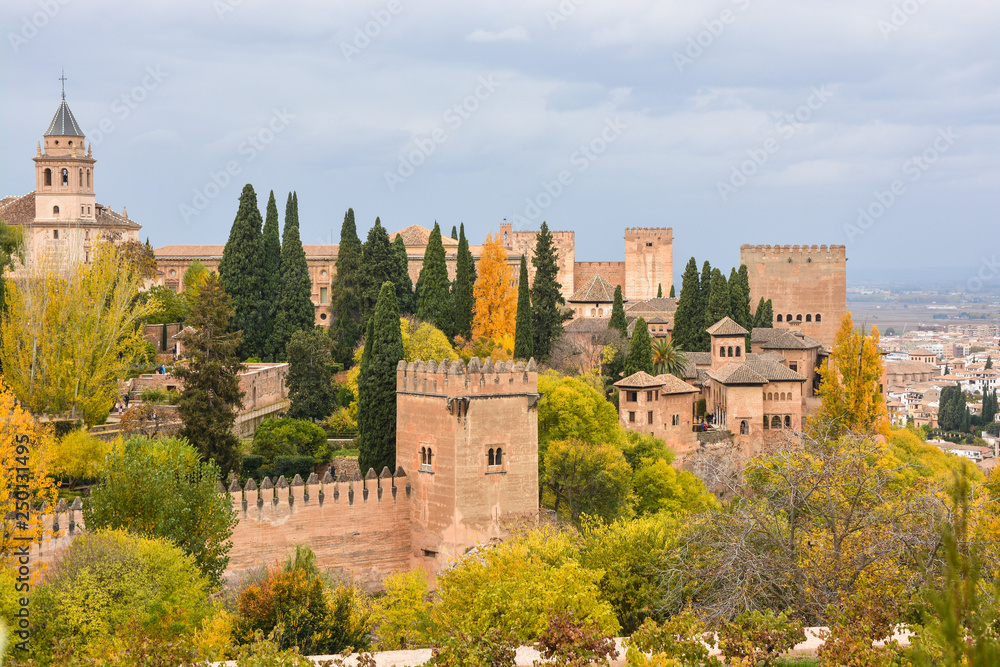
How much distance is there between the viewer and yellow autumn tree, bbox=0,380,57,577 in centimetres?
1797

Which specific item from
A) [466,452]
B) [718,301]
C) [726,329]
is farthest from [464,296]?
[466,452]

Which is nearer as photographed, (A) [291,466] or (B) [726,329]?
(A) [291,466]

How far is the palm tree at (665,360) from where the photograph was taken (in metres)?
39.5

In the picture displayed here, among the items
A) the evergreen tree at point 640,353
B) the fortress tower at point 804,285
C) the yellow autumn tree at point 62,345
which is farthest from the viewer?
the fortress tower at point 804,285

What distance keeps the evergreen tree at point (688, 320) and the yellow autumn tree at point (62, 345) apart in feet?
75.4

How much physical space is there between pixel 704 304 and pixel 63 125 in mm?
27455

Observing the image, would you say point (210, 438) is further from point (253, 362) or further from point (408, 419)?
point (253, 362)

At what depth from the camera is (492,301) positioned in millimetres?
39750

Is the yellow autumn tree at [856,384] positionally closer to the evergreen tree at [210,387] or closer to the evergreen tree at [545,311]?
the evergreen tree at [545,311]

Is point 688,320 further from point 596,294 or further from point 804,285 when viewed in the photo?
point 804,285

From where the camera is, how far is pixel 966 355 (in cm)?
15262

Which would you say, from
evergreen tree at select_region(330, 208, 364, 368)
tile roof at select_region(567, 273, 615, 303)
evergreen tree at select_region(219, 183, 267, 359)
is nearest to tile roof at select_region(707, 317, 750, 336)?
tile roof at select_region(567, 273, 615, 303)

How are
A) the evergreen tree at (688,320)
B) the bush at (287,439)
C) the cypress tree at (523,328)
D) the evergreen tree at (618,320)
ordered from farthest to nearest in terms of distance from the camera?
the evergreen tree at (688,320), the evergreen tree at (618,320), the cypress tree at (523,328), the bush at (287,439)

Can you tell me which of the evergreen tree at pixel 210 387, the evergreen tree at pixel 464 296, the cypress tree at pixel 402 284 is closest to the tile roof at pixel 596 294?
the cypress tree at pixel 402 284
